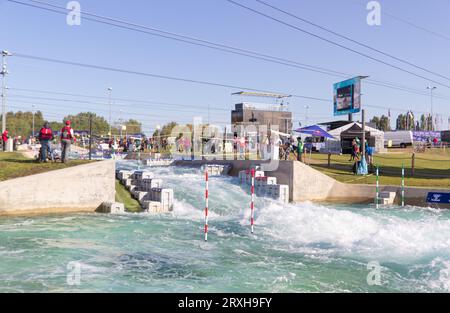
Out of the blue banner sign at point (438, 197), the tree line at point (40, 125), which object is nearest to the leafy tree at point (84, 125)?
the tree line at point (40, 125)

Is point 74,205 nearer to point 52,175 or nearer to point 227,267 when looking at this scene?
point 52,175

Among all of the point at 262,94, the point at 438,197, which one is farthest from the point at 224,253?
the point at 262,94

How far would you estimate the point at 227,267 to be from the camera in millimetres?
Answer: 9141

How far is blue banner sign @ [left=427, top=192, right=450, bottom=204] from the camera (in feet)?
65.5

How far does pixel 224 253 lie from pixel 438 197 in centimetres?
1410

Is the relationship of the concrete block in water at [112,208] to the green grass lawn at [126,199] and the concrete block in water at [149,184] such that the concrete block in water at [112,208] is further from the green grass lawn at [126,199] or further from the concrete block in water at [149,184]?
the concrete block in water at [149,184]

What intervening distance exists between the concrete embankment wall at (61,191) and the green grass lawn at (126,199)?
878 mm

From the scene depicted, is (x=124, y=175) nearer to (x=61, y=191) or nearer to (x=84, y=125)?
(x=61, y=191)

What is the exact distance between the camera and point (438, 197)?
20141 millimetres

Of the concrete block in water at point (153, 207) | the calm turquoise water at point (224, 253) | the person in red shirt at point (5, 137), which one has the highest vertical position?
the person in red shirt at point (5, 137)

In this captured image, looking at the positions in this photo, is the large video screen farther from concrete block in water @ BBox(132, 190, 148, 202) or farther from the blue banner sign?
concrete block in water @ BBox(132, 190, 148, 202)

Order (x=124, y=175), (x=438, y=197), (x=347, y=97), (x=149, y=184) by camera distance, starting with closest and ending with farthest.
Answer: (x=149, y=184) < (x=438, y=197) < (x=124, y=175) < (x=347, y=97)

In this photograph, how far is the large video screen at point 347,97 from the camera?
143 ft
